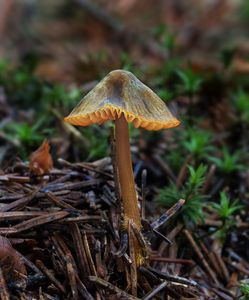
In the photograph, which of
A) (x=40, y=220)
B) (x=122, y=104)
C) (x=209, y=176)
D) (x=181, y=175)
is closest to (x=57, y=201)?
(x=40, y=220)

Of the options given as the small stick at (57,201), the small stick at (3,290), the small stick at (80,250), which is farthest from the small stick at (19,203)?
the small stick at (3,290)

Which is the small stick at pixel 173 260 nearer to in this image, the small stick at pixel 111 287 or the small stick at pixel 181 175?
the small stick at pixel 111 287

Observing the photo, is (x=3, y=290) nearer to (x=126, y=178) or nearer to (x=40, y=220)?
(x=40, y=220)

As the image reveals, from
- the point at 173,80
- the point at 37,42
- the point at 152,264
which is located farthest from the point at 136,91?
the point at 37,42

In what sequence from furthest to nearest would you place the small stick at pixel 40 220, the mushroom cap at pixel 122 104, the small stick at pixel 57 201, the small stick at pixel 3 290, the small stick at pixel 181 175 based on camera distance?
the small stick at pixel 181 175
the small stick at pixel 57 201
the small stick at pixel 40 220
the mushroom cap at pixel 122 104
the small stick at pixel 3 290

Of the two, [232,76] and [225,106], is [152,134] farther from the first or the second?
[232,76]

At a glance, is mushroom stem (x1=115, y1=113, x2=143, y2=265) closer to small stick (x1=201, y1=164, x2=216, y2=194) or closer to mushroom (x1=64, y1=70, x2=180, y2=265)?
mushroom (x1=64, y1=70, x2=180, y2=265)

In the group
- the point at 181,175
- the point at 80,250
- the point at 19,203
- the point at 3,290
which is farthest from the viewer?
the point at 181,175
